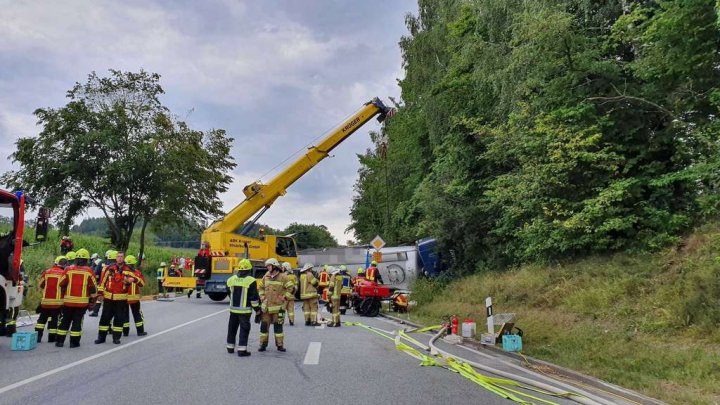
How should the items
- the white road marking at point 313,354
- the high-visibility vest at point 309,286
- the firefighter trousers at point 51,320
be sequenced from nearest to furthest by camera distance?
the white road marking at point 313,354 < the firefighter trousers at point 51,320 < the high-visibility vest at point 309,286

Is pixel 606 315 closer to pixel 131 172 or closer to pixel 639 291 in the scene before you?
pixel 639 291

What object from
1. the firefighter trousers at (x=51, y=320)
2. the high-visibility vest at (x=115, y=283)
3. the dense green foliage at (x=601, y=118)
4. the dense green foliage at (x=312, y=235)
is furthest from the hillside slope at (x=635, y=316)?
the dense green foliage at (x=312, y=235)

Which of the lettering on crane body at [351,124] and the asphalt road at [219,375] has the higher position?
the lettering on crane body at [351,124]

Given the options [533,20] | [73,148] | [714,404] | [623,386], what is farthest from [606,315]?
[73,148]

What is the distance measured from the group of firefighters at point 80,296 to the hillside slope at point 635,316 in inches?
308

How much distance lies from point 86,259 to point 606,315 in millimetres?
10439

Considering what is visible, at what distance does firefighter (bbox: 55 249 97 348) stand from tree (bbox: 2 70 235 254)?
20.2m

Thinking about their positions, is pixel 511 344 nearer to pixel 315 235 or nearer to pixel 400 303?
pixel 400 303

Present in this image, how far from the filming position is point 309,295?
13.4m

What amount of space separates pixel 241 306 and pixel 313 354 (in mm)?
1478

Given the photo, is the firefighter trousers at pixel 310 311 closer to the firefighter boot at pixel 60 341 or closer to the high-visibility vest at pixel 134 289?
the high-visibility vest at pixel 134 289

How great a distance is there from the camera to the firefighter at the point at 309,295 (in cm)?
1325

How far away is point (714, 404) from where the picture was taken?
5691 millimetres

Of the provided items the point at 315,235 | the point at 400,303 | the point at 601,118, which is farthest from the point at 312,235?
the point at 601,118
